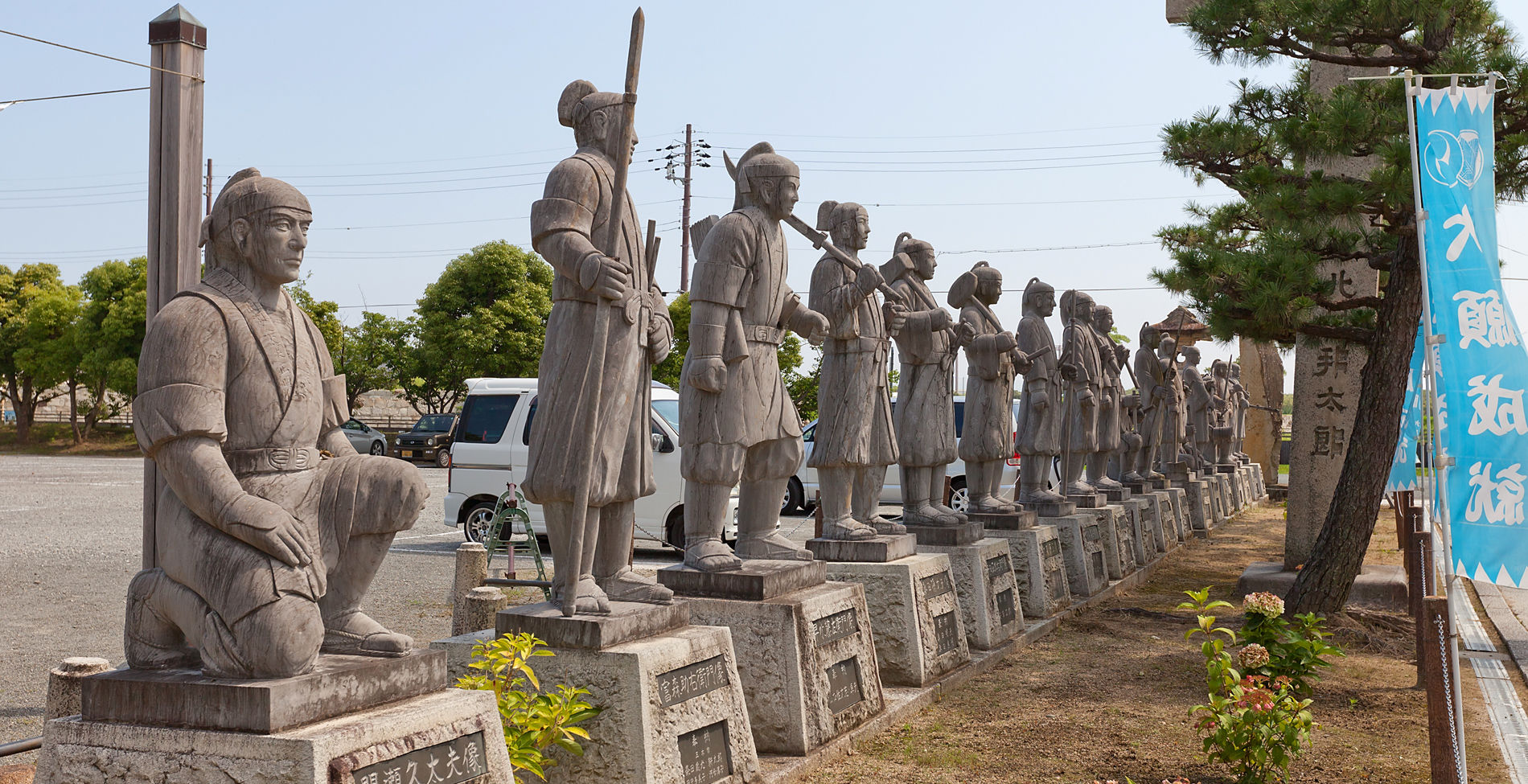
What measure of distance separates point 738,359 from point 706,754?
1.69 m

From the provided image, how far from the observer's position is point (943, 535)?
25.1 feet

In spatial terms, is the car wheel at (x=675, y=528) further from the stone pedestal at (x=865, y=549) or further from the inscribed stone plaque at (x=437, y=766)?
the inscribed stone plaque at (x=437, y=766)

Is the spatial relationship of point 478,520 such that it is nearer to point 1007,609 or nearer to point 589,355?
point 1007,609

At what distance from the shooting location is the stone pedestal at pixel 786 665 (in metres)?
5.06

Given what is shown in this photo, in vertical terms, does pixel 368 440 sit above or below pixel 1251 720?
above

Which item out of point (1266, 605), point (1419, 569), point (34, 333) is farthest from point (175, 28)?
point (34, 333)

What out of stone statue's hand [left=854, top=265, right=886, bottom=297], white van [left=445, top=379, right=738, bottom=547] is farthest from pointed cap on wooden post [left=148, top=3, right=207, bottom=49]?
white van [left=445, top=379, right=738, bottom=547]

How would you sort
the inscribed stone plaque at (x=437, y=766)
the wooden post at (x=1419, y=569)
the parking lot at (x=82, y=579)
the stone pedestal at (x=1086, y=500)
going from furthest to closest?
the stone pedestal at (x=1086, y=500), the parking lot at (x=82, y=579), the wooden post at (x=1419, y=569), the inscribed stone plaque at (x=437, y=766)

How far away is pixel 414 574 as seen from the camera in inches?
442

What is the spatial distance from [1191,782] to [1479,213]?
2.50 metres

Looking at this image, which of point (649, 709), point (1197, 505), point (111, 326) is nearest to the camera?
point (649, 709)

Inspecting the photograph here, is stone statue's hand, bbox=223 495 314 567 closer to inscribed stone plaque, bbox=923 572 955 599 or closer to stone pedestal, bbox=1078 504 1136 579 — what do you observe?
inscribed stone plaque, bbox=923 572 955 599

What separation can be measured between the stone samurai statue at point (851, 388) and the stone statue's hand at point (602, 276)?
7.78 ft

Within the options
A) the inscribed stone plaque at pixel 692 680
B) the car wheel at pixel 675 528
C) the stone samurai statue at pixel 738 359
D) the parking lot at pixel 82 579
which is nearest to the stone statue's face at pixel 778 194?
the stone samurai statue at pixel 738 359
